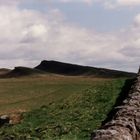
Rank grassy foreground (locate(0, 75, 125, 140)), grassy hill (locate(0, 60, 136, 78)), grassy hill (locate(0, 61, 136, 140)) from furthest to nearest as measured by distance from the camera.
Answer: grassy hill (locate(0, 60, 136, 78)) → grassy hill (locate(0, 61, 136, 140)) → grassy foreground (locate(0, 75, 125, 140))

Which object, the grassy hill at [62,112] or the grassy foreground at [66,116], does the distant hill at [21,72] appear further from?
the grassy foreground at [66,116]

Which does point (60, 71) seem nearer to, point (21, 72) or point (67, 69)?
point (67, 69)

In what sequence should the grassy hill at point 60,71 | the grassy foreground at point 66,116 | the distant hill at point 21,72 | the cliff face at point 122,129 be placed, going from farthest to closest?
the grassy hill at point 60,71 < the distant hill at point 21,72 < the grassy foreground at point 66,116 < the cliff face at point 122,129

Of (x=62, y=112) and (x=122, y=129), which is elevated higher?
(x=122, y=129)

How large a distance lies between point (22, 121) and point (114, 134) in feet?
78.3

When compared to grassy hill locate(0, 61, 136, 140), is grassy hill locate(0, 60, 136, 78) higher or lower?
higher

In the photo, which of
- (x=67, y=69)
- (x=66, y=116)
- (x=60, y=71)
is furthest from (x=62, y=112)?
(x=67, y=69)

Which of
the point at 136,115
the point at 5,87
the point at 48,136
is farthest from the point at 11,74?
the point at 136,115

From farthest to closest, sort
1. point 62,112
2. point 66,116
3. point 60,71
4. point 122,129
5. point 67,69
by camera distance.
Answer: point 67,69, point 60,71, point 62,112, point 66,116, point 122,129

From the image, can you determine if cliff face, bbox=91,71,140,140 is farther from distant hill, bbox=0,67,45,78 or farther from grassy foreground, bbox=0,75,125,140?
distant hill, bbox=0,67,45,78

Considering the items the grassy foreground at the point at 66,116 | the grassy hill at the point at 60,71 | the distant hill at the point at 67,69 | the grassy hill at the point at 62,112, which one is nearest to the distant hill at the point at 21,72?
the grassy hill at the point at 60,71

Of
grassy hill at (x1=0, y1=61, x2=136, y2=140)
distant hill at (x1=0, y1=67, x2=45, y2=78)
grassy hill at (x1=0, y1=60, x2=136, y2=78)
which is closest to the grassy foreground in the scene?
grassy hill at (x1=0, y1=61, x2=136, y2=140)

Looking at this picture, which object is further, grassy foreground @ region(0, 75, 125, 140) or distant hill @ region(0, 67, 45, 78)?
distant hill @ region(0, 67, 45, 78)

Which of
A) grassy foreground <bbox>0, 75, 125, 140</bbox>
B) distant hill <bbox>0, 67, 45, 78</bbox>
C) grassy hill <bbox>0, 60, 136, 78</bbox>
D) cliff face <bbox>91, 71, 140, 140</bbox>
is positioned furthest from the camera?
grassy hill <bbox>0, 60, 136, 78</bbox>
